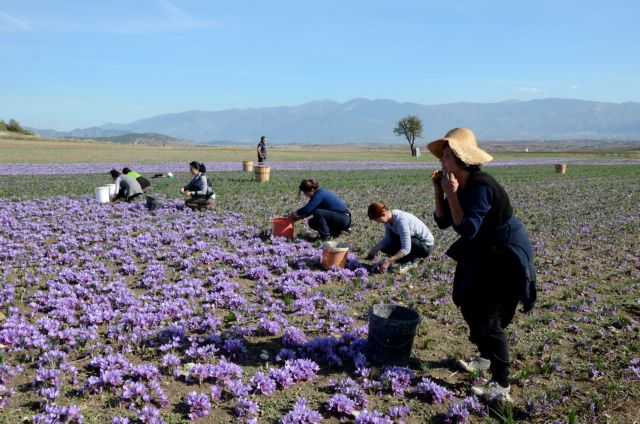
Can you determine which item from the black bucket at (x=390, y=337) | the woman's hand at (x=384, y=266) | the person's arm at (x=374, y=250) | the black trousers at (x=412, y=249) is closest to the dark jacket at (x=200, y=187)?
the person's arm at (x=374, y=250)

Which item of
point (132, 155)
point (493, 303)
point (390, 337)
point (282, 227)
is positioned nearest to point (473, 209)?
point (493, 303)

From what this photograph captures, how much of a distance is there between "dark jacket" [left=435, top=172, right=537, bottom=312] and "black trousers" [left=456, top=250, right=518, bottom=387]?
0.03 ft

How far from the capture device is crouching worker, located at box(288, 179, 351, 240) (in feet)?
36.6

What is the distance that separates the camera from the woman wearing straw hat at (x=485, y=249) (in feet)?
14.9

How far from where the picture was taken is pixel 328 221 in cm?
1195

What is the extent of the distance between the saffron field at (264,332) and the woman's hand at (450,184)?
2293 mm

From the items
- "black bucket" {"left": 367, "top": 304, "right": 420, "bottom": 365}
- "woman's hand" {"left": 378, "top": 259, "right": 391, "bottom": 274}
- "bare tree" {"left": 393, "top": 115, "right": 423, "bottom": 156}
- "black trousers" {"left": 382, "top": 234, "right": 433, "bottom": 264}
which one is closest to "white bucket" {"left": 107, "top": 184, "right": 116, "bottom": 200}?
"black trousers" {"left": 382, "top": 234, "right": 433, "bottom": 264}

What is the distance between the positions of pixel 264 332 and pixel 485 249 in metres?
3.53

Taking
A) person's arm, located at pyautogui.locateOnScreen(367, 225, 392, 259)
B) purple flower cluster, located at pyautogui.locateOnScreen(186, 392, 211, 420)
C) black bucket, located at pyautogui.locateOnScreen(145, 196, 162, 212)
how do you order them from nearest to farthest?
purple flower cluster, located at pyautogui.locateOnScreen(186, 392, 211, 420) → person's arm, located at pyautogui.locateOnScreen(367, 225, 392, 259) → black bucket, located at pyautogui.locateOnScreen(145, 196, 162, 212)

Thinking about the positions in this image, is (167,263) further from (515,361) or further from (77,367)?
(515,361)

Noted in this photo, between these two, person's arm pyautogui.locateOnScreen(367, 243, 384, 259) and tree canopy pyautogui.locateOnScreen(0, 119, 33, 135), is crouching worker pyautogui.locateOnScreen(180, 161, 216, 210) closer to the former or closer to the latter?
person's arm pyautogui.locateOnScreen(367, 243, 384, 259)

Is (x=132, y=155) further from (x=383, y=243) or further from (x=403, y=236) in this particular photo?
(x=403, y=236)

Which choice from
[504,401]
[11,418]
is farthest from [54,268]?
[504,401]

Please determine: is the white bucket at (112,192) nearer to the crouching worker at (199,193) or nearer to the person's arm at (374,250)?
Answer: the crouching worker at (199,193)
